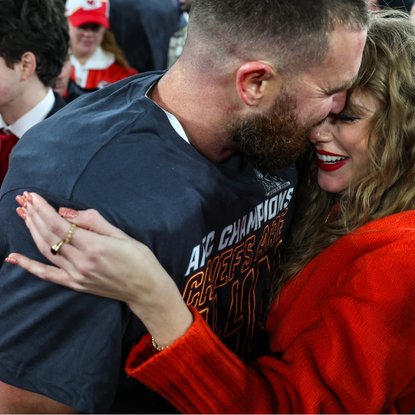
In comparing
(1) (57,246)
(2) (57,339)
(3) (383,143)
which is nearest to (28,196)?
(1) (57,246)

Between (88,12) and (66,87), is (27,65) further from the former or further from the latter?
(88,12)

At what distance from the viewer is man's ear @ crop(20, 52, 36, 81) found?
6.56 feet

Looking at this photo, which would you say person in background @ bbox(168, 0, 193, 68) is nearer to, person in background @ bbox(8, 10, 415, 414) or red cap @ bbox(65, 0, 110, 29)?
red cap @ bbox(65, 0, 110, 29)

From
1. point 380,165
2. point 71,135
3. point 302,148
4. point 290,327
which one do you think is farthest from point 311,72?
point 290,327

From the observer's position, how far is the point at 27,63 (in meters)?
2.02

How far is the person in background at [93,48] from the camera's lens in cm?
338

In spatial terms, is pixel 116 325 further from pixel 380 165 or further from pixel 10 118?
pixel 10 118

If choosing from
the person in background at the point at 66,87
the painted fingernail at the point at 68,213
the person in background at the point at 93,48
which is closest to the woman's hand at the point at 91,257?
the painted fingernail at the point at 68,213

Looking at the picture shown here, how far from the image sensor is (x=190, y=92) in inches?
43.4

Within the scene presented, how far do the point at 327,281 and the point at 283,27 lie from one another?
0.65 meters

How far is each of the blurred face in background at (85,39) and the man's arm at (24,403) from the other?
299 cm

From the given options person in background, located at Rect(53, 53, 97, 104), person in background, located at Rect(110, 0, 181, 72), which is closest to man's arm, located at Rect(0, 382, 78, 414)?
person in background, located at Rect(53, 53, 97, 104)

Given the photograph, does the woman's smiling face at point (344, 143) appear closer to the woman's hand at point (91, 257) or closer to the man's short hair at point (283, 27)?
the man's short hair at point (283, 27)

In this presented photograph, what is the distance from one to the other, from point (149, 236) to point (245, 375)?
42 centimetres
